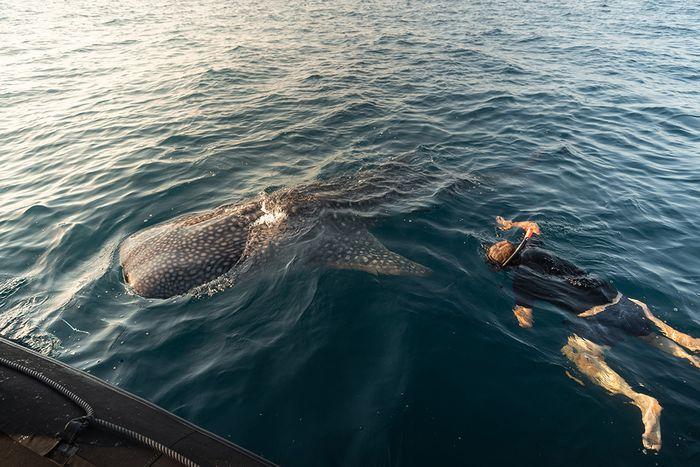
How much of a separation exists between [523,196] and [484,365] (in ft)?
18.1

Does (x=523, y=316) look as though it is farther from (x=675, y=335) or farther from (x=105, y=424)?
(x=105, y=424)

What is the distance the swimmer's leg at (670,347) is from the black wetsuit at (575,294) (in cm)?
12

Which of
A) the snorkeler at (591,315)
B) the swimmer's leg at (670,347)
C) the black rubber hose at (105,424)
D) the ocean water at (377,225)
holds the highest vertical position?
the black rubber hose at (105,424)

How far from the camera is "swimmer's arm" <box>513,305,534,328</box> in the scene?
6.03m

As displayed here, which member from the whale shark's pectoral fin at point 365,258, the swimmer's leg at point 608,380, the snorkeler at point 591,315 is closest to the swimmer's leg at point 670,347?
the snorkeler at point 591,315

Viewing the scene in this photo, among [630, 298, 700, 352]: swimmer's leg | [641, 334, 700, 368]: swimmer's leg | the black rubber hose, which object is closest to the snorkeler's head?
[630, 298, 700, 352]: swimmer's leg

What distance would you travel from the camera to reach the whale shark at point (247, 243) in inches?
268

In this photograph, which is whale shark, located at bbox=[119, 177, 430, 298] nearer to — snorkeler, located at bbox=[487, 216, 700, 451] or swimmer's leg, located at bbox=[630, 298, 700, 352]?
snorkeler, located at bbox=[487, 216, 700, 451]

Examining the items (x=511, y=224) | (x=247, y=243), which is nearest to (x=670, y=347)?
(x=511, y=224)

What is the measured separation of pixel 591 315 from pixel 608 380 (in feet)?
3.58

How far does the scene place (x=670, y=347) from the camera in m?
5.55

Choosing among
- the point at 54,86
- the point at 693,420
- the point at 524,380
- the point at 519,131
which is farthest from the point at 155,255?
the point at 54,86

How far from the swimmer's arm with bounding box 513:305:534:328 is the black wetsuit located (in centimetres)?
7

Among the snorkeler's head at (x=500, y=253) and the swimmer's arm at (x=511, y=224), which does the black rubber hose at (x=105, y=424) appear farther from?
the swimmer's arm at (x=511, y=224)
